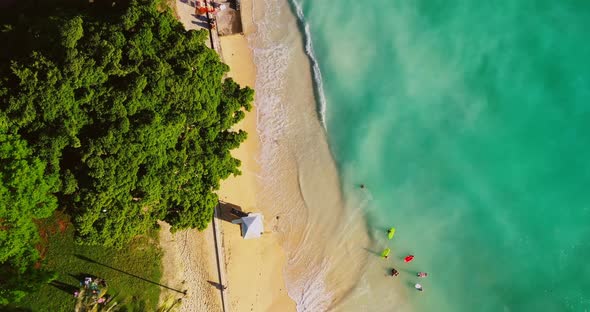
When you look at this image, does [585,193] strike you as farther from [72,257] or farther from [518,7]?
[72,257]

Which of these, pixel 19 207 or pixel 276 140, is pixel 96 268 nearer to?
pixel 19 207

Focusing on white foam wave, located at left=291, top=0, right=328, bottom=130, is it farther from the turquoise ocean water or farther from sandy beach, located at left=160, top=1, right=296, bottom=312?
sandy beach, located at left=160, top=1, right=296, bottom=312

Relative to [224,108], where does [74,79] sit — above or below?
below

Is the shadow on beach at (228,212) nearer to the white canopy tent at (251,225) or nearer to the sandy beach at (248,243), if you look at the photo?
the sandy beach at (248,243)

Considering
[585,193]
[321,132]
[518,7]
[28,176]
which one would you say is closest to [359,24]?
[321,132]

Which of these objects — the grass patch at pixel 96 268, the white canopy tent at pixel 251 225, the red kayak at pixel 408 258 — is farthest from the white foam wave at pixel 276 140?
the grass patch at pixel 96 268

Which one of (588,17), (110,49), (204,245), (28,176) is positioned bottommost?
(28,176)

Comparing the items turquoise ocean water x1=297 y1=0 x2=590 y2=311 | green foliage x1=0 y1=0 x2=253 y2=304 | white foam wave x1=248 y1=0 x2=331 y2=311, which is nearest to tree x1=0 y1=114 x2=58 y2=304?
green foliage x1=0 y1=0 x2=253 y2=304
